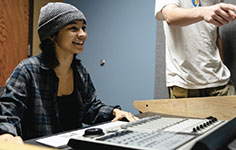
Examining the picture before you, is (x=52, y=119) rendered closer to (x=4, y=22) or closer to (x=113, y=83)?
(x=113, y=83)

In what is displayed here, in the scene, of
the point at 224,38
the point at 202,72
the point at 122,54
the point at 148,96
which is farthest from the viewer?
the point at 122,54

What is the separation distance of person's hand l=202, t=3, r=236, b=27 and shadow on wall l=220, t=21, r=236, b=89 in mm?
753

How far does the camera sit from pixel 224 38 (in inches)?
72.0

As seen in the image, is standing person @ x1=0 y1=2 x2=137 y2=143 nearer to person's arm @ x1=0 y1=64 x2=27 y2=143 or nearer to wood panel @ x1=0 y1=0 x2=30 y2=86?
person's arm @ x1=0 y1=64 x2=27 y2=143

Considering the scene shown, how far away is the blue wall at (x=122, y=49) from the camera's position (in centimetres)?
236

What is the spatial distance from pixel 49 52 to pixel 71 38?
128mm

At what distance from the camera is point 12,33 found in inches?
110

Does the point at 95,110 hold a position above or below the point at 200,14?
below

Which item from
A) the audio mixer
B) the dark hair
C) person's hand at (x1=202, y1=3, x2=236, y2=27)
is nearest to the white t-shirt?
person's hand at (x1=202, y1=3, x2=236, y2=27)

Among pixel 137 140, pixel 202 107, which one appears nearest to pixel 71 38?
pixel 202 107

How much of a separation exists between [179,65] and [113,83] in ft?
4.12

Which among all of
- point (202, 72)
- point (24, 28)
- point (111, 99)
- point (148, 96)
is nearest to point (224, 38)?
point (202, 72)

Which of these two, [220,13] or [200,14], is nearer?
[220,13]

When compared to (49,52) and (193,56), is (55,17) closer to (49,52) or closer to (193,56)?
(49,52)
